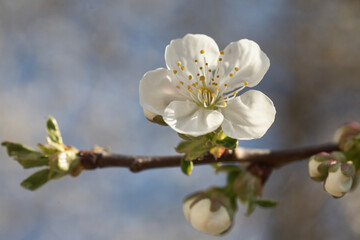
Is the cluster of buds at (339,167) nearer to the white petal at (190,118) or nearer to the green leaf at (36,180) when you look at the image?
the white petal at (190,118)

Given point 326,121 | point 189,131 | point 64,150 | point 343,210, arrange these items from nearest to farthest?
point 189,131 → point 64,150 → point 343,210 → point 326,121

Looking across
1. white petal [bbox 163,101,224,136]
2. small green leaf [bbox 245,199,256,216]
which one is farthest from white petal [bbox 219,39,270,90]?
small green leaf [bbox 245,199,256,216]

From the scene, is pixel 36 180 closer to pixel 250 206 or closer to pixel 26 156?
pixel 26 156

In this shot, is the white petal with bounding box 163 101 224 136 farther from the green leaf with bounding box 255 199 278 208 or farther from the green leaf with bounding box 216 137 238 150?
the green leaf with bounding box 255 199 278 208

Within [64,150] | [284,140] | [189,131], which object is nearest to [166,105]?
[189,131]

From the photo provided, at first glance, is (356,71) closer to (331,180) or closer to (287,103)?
(287,103)

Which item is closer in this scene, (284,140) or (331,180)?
(331,180)
